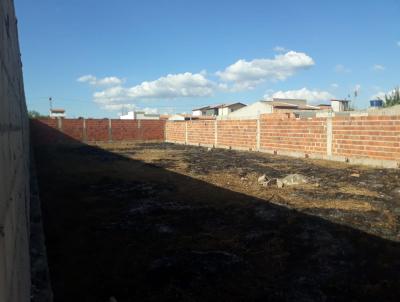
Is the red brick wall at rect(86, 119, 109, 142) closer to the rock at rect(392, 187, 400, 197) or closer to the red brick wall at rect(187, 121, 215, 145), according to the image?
the red brick wall at rect(187, 121, 215, 145)

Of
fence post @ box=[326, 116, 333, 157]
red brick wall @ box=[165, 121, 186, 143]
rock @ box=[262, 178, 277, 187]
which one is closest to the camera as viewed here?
rock @ box=[262, 178, 277, 187]

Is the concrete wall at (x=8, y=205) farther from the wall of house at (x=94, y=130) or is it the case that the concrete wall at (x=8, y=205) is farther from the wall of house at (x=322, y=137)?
the wall of house at (x=94, y=130)

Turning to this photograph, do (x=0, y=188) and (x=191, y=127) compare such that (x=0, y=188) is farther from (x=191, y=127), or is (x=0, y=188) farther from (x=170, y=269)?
(x=191, y=127)

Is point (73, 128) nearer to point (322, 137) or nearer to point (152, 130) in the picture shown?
point (152, 130)

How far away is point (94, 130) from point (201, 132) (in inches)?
434

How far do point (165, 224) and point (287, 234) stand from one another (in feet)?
6.24

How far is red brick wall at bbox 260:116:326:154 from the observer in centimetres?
1490

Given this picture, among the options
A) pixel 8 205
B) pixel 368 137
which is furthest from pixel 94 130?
pixel 8 205

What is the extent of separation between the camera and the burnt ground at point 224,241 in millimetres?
3600

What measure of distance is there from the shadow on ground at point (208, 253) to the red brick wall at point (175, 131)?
21936 mm

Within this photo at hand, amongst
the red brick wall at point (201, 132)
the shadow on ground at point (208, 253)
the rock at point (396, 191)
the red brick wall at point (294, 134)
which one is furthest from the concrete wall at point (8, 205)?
the red brick wall at point (201, 132)

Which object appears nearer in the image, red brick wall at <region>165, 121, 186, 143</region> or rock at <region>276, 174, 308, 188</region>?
rock at <region>276, 174, 308, 188</region>

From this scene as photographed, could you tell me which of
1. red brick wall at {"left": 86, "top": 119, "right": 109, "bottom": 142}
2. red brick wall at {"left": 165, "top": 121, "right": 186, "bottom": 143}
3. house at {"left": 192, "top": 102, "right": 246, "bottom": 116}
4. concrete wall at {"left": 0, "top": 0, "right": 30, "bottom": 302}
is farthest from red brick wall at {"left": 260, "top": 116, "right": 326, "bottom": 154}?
house at {"left": 192, "top": 102, "right": 246, "bottom": 116}

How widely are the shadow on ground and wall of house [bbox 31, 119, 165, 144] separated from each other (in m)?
23.9
